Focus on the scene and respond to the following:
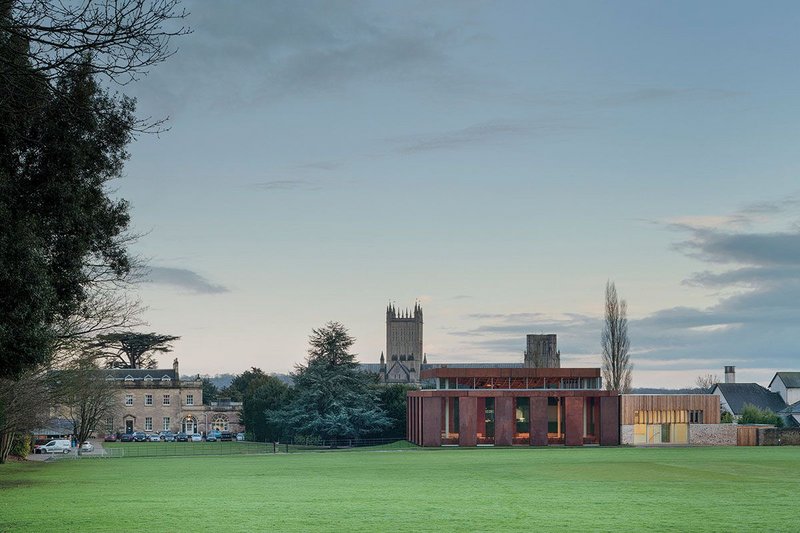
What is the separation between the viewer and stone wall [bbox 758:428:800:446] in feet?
288

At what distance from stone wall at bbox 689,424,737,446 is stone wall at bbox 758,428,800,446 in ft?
9.36

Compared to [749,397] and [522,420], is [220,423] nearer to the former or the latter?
[522,420]

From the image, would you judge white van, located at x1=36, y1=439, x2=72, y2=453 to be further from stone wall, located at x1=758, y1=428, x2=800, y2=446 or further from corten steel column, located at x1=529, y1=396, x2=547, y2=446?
stone wall, located at x1=758, y1=428, x2=800, y2=446

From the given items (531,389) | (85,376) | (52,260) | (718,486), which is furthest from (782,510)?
(531,389)

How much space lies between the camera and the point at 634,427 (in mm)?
87312

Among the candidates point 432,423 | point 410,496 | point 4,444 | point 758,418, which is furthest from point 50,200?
point 758,418

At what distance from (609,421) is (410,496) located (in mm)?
56129

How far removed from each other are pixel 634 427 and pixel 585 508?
59883 mm

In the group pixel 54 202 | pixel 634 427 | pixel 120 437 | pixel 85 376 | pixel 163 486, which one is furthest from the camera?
pixel 120 437

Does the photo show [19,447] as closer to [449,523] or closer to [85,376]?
[85,376]

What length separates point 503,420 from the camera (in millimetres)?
86562

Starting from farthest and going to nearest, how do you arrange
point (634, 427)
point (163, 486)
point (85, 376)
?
point (634, 427) → point (85, 376) → point (163, 486)

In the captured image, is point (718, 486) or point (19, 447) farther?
point (19, 447)

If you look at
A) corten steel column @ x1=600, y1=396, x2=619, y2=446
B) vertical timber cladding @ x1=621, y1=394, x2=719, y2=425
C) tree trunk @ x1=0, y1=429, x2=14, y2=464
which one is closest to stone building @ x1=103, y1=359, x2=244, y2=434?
corten steel column @ x1=600, y1=396, x2=619, y2=446
